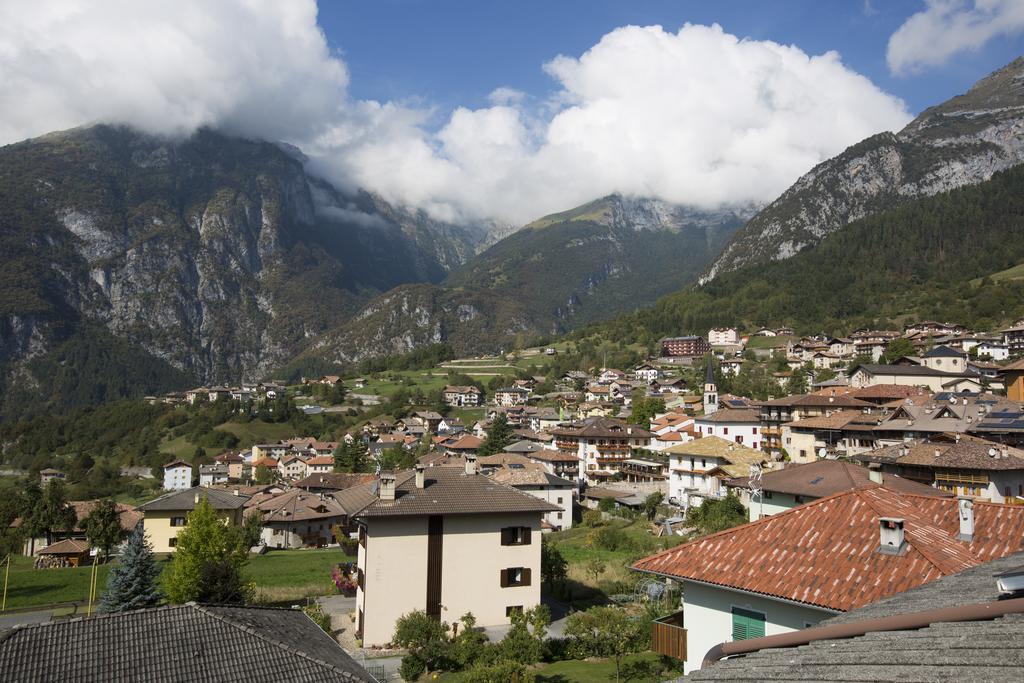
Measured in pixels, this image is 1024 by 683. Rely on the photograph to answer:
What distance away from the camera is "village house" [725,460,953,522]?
32.2m

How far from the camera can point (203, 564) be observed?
1089 inches

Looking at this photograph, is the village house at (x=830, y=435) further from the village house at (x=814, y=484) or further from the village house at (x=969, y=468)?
the village house at (x=814, y=484)

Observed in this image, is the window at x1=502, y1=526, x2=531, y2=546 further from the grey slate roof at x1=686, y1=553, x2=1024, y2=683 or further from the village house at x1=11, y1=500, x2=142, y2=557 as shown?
the village house at x1=11, y1=500, x2=142, y2=557

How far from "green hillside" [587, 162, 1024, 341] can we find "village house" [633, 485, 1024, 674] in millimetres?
117780

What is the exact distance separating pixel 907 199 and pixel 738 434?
16406 cm

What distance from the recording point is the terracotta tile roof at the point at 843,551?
11922mm

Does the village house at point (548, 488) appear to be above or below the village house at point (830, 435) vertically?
below

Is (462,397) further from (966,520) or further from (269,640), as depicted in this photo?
(966,520)

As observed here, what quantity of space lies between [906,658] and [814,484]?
1304 inches

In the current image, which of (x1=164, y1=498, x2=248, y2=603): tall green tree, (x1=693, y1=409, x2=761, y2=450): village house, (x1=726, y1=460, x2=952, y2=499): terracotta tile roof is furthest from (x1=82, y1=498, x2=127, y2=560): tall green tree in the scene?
(x1=693, y1=409, x2=761, y2=450): village house

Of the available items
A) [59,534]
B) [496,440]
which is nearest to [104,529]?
[59,534]

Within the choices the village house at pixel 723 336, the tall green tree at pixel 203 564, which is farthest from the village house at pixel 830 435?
the village house at pixel 723 336

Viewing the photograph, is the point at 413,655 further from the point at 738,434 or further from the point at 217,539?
the point at 738,434

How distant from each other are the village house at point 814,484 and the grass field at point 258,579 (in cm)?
2274
